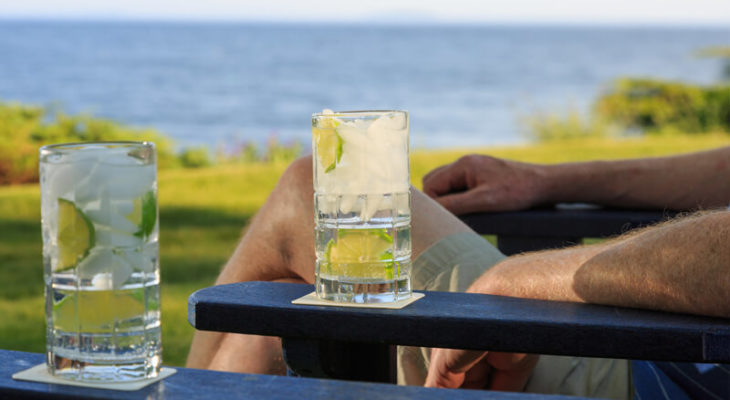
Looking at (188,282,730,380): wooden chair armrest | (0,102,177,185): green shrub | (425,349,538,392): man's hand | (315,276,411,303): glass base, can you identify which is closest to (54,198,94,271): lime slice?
(188,282,730,380): wooden chair armrest

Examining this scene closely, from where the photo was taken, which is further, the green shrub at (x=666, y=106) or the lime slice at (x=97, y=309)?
the green shrub at (x=666, y=106)

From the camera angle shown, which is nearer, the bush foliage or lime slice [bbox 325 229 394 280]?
lime slice [bbox 325 229 394 280]

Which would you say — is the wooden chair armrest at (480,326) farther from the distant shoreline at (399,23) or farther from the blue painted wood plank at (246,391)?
the distant shoreline at (399,23)

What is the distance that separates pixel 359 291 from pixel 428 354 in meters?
0.50

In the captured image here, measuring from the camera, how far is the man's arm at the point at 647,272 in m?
1.08

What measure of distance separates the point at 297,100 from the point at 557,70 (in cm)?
1667

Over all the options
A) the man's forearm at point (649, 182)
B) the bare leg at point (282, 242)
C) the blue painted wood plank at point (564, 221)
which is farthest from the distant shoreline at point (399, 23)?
the bare leg at point (282, 242)

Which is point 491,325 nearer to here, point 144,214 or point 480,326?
point 480,326

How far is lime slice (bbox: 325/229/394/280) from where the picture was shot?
1.19 m

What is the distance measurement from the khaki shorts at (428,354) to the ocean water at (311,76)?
10.6 meters

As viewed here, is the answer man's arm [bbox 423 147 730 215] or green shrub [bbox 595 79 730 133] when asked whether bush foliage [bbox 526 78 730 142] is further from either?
man's arm [bbox 423 147 730 215]

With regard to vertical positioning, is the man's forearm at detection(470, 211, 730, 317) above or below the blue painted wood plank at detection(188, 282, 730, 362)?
above

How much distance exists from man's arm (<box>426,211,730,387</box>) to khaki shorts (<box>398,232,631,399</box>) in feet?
1.18

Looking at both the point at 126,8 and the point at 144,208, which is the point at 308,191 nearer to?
the point at 144,208
